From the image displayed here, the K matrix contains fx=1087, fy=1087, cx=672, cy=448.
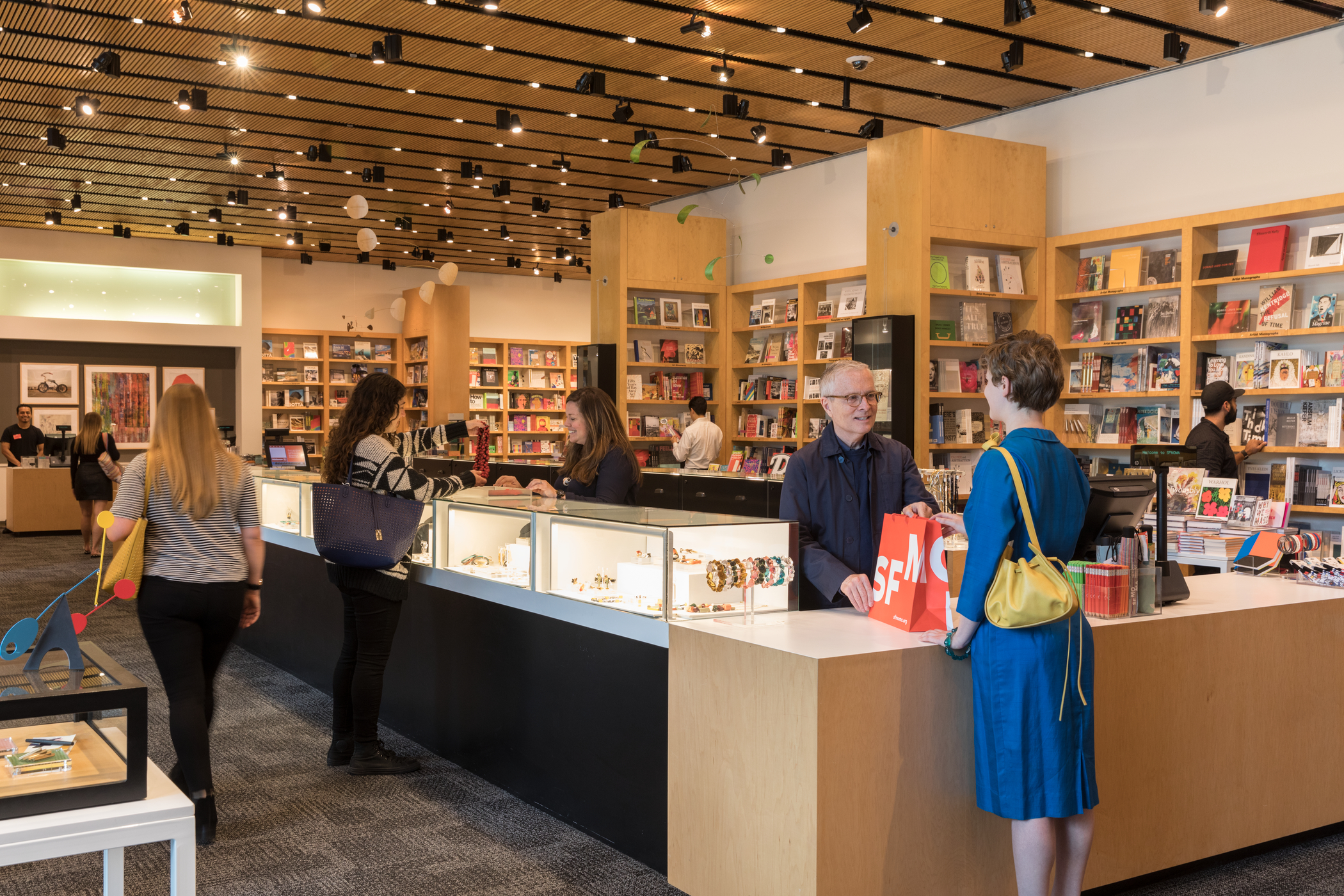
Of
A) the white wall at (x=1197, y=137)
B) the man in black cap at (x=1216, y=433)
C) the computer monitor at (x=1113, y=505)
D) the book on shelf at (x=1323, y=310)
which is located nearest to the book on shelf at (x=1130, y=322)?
the white wall at (x=1197, y=137)

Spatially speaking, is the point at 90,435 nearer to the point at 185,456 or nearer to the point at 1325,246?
the point at 185,456

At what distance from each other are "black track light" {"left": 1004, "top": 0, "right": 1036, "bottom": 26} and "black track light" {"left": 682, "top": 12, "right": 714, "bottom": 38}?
164 centimetres

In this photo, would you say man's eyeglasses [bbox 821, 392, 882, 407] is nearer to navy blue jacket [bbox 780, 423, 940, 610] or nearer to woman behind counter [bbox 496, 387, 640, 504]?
navy blue jacket [bbox 780, 423, 940, 610]

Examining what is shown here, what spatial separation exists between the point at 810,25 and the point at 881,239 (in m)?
1.86

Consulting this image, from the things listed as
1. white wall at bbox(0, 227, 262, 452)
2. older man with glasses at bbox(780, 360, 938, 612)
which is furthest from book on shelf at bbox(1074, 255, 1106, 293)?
white wall at bbox(0, 227, 262, 452)

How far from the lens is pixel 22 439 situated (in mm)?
13211

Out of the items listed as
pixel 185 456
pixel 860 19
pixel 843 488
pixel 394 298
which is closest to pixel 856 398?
pixel 843 488

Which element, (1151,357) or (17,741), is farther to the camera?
(1151,357)

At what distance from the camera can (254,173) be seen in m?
10.5

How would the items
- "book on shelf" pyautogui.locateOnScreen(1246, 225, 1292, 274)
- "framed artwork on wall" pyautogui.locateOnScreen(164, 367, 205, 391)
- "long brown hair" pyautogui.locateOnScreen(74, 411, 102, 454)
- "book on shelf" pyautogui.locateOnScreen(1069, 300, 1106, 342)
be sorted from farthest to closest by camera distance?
1. "framed artwork on wall" pyautogui.locateOnScreen(164, 367, 205, 391)
2. "long brown hair" pyautogui.locateOnScreen(74, 411, 102, 454)
3. "book on shelf" pyautogui.locateOnScreen(1069, 300, 1106, 342)
4. "book on shelf" pyautogui.locateOnScreen(1246, 225, 1292, 274)

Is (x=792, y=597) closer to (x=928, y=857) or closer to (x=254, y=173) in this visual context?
(x=928, y=857)

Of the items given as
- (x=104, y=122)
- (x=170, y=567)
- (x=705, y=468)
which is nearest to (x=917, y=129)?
(x=705, y=468)

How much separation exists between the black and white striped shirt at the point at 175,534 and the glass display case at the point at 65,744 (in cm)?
124

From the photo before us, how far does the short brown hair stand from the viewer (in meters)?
2.54
